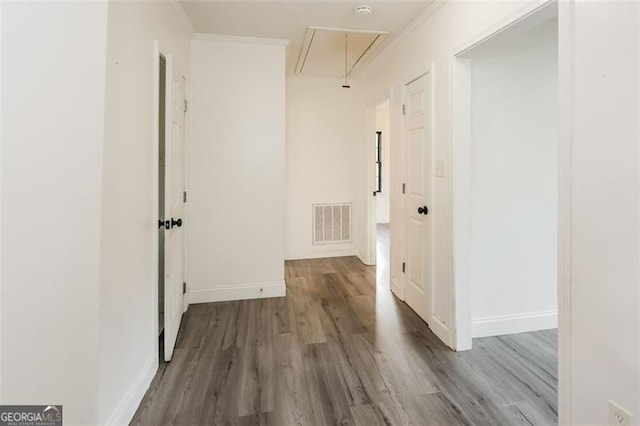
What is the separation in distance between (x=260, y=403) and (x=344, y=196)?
3.53m

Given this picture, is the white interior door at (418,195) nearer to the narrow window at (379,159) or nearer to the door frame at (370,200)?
the door frame at (370,200)

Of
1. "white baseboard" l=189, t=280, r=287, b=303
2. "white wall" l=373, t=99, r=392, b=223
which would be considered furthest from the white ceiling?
"white wall" l=373, t=99, r=392, b=223

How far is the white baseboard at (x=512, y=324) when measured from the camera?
250cm

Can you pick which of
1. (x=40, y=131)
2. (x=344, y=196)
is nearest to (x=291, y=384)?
(x=40, y=131)

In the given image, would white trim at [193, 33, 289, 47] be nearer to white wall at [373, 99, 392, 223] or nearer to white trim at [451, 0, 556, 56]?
white trim at [451, 0, 556, 56]

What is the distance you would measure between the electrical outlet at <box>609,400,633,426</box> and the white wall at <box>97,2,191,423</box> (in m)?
2.01

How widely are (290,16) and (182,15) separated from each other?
86 cm

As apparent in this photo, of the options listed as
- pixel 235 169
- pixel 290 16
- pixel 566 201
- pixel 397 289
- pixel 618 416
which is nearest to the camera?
pixel 618 416

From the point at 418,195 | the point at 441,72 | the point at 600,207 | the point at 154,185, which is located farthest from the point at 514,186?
the point at 154,185

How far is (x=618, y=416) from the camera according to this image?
120 centimetres

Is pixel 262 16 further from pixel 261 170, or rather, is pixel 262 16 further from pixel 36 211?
pixel 36 211

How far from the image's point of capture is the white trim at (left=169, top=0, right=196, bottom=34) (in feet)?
7.90

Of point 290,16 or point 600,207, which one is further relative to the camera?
point 290,16

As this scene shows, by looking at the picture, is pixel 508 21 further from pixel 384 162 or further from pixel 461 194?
pixel 384 162
